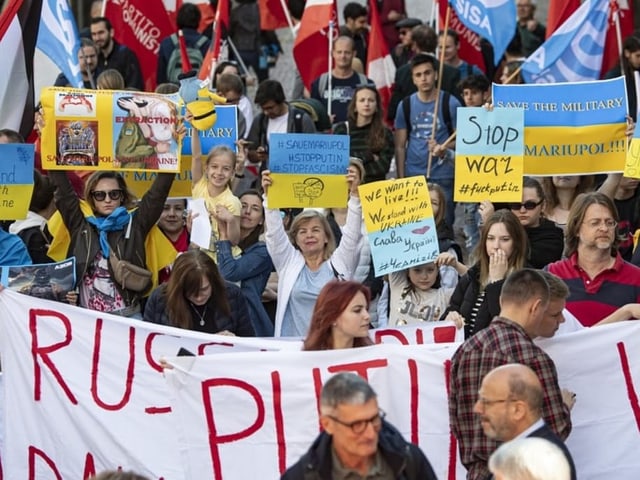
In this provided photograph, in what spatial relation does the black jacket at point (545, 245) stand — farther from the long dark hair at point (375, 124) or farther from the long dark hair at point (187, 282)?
the long dark hair at point (375, 124)

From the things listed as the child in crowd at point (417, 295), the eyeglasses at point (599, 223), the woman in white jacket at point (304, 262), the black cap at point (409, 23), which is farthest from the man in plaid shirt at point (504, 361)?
the black cap at point (409, 23)

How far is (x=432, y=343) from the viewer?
878 cm

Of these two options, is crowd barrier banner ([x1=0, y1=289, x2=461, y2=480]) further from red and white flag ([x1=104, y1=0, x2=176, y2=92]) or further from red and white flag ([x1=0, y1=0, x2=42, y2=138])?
red and white flag ([x1=104, y1=0, x2=176, y2=92])

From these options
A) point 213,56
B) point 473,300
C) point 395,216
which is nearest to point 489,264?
point 473,300

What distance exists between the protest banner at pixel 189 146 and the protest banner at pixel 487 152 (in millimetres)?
1784

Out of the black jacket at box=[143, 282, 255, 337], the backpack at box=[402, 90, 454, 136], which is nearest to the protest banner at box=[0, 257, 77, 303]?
the black jacket at box=[143, 282, 255, 337]

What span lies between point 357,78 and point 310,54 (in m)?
0.65

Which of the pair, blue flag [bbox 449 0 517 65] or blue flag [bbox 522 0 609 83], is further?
blue flag [bbox 449 0 517 65]

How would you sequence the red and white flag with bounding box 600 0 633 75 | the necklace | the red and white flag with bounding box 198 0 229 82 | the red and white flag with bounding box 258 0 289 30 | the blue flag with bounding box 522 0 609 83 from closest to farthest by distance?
1. the necklace
2. the blue flag with bounding box 522 0 609 83
3. the red and white flag with bounding box 600 0 633 75
4. the red and white flag with bounding box 198 0 229 82
5. the red and white flag with bounding box 258 0 289 30

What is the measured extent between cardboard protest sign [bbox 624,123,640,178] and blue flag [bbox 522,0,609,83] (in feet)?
6.96

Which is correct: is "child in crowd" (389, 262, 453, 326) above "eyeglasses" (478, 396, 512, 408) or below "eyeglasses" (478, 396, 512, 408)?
above

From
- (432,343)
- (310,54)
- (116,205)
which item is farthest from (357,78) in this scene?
(432,343)

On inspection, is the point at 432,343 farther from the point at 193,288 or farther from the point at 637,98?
the point at 637,98

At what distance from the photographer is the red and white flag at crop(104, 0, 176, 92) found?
14758mm
